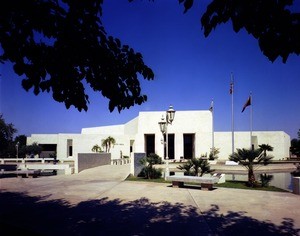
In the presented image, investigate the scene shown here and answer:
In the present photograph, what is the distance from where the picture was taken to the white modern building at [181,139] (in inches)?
1863

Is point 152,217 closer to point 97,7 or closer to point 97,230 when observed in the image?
point 97,230

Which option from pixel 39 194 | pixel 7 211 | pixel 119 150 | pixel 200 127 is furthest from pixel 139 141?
pixel 7 211

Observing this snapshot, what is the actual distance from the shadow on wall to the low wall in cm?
1409

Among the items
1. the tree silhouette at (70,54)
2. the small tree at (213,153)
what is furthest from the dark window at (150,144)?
the tree silhouette at (70,54)

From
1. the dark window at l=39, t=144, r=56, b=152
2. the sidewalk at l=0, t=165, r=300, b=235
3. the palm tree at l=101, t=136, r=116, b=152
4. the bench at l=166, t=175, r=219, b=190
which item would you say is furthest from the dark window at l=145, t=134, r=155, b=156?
the sidewalk at l=0, t=165, r=300, b=235

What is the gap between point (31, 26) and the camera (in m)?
4.32

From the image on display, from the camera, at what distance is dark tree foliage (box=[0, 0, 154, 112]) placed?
13.4 feet

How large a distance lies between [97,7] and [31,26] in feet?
3.32

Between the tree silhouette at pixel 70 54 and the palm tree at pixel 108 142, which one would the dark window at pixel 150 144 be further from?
the tree silhouette at pixel 70 54

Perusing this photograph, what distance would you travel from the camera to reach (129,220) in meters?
7.79

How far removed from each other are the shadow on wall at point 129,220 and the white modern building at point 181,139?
114ft

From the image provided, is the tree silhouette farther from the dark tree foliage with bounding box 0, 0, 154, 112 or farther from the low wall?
the low wall

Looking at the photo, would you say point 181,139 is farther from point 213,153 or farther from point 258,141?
point 258,141

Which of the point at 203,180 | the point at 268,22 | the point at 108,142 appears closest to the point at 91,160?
the point at 203,180
